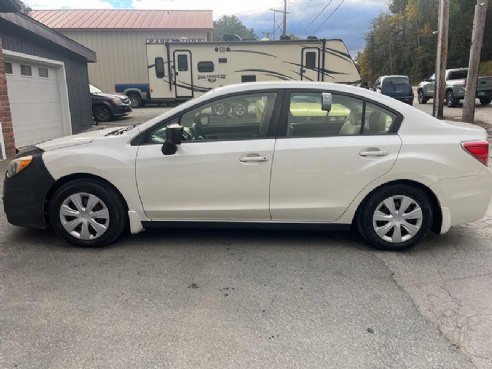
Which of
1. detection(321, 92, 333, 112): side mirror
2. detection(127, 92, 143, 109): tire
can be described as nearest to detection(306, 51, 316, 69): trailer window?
detection(321, 92, 333, 112): side mirror

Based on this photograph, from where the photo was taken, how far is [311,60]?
15406mm

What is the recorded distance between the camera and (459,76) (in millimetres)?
22375

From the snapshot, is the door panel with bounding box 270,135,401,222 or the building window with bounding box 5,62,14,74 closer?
the door panel with bounding box 270,135,401,222

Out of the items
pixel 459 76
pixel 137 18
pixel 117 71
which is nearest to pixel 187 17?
pixel 137 18

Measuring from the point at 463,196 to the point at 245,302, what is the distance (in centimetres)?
233

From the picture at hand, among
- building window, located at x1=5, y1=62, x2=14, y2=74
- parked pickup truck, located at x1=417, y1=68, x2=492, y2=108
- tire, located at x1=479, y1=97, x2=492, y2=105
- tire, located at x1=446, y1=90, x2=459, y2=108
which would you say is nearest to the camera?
building window, located at x1=5, y1=62, x2=14, y2=74

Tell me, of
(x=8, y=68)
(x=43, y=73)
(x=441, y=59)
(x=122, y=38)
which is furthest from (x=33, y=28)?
(x=122, y=38)

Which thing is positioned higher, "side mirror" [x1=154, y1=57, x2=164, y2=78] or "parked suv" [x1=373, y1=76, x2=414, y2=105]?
"side mirror" [x1=154, y1=57, x2=164, y2=78]

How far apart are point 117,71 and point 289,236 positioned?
28403 millimetres

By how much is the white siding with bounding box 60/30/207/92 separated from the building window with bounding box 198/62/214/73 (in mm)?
15406

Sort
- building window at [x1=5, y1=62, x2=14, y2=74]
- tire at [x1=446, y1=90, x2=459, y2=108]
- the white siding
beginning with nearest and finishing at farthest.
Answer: building window at [x1=5, y1=62, x2=14, y2=74] < tire at [x1=446, y1=90, x2=459, y2=108] < the white siding

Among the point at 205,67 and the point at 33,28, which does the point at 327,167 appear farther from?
the point at 205,67

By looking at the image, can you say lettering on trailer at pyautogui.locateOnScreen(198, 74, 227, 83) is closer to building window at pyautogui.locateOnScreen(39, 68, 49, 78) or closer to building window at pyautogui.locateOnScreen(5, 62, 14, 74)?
building window at pyautogui.locateOnScreen(39, 68, 49, 78)

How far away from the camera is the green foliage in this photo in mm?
40562
